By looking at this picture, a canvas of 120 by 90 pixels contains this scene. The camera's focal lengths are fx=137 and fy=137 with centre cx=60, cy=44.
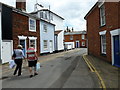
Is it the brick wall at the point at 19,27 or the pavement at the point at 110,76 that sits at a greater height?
the brick wall at the point at 19,27

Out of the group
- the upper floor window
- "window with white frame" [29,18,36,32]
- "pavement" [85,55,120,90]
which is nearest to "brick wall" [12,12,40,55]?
"window with white frame" [29,18,36,32]

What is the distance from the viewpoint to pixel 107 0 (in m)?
12.0

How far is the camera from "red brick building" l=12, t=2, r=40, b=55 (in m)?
15.2

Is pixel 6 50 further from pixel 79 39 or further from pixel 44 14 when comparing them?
pixel 79 39

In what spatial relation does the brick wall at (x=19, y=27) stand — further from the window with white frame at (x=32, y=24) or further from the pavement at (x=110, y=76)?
the pavement at (x=110, y=76)

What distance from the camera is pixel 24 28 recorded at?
1703cm

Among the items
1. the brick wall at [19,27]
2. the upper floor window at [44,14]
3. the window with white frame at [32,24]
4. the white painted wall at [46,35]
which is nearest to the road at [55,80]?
the brick wall at [19,27]

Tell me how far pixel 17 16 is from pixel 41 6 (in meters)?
15.2

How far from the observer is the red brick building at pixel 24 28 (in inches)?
598

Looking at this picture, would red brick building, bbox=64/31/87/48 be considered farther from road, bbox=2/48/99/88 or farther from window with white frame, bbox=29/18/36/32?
road, bbox=2/48/99/88

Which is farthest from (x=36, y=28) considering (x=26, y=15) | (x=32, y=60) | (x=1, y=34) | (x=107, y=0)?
(x=32, y=60)

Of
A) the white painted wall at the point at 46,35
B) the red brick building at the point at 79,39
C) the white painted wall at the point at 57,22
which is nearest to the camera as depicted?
the white painted wall at the point at 46,35

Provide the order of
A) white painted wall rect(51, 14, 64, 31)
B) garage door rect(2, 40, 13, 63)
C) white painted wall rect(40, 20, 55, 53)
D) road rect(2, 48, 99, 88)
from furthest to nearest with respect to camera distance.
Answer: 1. white painted wall rect(51, 14, 64, 31)
2. white painted wall rect(40, 20, 55, 53)
3. garage door rect(2, 40, 13, 63)
4. road rect(2, 48, 99, 88)

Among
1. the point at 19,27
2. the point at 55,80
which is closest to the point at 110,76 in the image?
the point at 55,80
